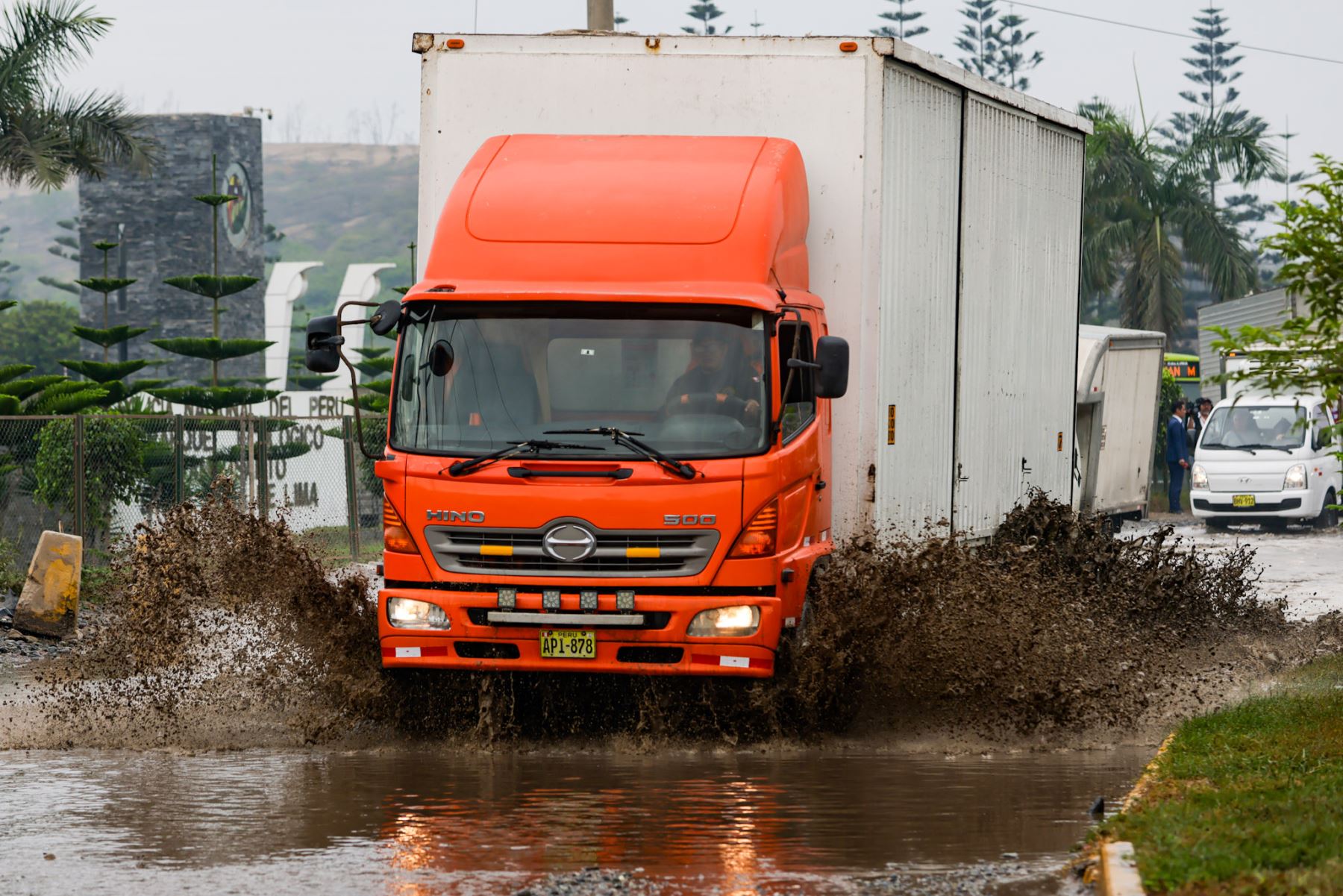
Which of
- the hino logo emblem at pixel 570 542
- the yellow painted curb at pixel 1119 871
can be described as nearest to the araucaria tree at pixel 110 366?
the hino logo emblem at pixel 570 542

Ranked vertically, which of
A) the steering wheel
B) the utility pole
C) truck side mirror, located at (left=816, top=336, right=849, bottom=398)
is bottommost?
the steering wheel

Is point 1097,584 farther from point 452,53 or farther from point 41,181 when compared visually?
point 41,181

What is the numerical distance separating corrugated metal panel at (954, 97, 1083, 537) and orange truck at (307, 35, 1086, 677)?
68 centimetres

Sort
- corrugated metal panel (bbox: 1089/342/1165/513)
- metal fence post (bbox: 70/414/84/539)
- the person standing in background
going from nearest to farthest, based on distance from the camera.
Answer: metal fence post (bbox: 70/414/84/539), corrugated metal panel (bbox: 1089/342/1165/513), the person standing in background

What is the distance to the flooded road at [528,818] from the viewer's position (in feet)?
23.6

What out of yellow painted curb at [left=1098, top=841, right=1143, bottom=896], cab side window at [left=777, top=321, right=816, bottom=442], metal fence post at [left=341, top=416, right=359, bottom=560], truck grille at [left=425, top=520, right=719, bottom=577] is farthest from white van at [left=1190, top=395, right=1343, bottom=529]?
yellow painted curb at [left=1098, top=841, right=1143, bottom=896]

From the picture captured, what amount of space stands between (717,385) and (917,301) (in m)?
2.91

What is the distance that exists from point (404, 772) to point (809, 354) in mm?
3179

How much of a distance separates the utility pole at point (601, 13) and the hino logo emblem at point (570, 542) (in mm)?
10359

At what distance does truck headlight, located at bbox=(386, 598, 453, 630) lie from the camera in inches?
383

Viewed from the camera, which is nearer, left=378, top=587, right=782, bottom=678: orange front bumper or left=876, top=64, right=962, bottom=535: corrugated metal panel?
left=378, top=587, right=782, bottom=678: orange front bumper

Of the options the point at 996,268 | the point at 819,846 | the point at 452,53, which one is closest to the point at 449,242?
the point at 452,53

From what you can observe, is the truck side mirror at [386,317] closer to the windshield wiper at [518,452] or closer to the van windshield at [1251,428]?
the windshield wiper at [518,452]

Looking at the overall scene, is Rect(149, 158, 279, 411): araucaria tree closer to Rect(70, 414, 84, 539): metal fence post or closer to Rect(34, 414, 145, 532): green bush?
Rect(34, 414, 145, 532): green bush
